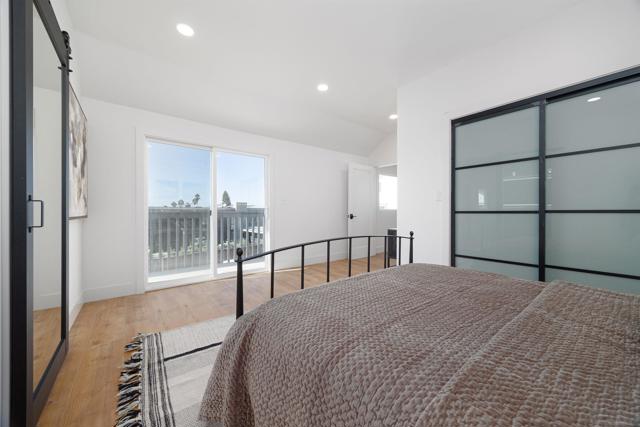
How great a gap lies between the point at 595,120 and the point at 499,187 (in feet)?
2.43

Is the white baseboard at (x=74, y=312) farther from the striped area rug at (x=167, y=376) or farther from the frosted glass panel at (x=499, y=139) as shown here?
the frosted glass panel at (x=499, y=139)

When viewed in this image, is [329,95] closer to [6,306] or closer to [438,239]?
[438,239]

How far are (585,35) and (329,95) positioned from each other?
7.73ft

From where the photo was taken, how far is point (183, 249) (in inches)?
139

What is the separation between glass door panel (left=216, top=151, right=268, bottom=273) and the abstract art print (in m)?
1.47

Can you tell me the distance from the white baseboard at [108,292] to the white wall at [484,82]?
127 inches

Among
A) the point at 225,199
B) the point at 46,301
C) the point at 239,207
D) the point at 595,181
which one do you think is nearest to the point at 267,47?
the point at 225,199

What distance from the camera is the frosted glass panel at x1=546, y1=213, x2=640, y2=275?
1.68 m

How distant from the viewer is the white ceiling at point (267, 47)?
1.89 meters

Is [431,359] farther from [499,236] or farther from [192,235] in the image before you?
[192,235]

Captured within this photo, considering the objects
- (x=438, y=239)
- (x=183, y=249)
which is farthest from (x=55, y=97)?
(x=438, y=239)

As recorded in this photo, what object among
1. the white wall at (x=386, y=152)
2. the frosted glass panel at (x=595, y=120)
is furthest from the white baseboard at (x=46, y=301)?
the white wall at (x=386, y=152)

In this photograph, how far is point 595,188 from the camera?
1816 millimetres

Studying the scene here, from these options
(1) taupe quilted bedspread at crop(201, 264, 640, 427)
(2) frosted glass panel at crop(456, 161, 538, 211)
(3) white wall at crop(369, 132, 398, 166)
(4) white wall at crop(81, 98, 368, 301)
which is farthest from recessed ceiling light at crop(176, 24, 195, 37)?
(3) white wall at crop(369, 132, 398, 166)
